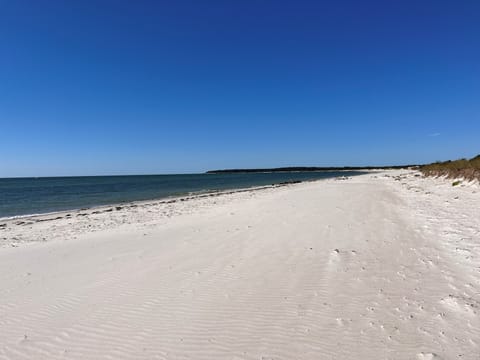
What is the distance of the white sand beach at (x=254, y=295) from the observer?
150 inches

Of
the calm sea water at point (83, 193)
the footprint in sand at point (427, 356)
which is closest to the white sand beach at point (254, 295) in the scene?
the footprint in sand at point (427, 356)

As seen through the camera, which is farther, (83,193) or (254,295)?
(83,193)

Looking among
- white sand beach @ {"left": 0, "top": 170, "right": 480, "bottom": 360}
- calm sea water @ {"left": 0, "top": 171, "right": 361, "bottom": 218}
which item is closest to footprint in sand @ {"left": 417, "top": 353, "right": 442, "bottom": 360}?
white sand beach @ {"left": 0, "top": 170, "right": 480, "bottom": 360}

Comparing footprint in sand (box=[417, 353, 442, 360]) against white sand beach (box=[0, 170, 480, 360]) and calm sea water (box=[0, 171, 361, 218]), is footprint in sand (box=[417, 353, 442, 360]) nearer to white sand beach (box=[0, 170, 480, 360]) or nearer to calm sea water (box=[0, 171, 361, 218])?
white sand beach (box=[0, 170, 480, 360])

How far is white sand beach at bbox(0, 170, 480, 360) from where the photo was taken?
3.80 meters

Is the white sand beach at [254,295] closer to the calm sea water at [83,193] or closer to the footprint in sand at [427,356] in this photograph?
the footprint in sand at [427,356]

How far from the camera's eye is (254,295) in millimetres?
5285

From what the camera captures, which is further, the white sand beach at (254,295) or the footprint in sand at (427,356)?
the white sand beach at (254,295)

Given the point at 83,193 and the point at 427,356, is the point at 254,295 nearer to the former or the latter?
the point at 427,356

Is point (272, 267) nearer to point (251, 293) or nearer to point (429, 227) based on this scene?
point (251, 293)

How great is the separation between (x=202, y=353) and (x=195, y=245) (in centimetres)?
529

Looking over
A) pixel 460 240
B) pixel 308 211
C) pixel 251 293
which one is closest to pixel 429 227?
pixel 460 240

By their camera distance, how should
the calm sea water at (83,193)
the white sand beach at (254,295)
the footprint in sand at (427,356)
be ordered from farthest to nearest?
1. the calm sea water at (83,193)
2. the white sand beach at (254,295)
3. the footprint in sand at (427,356)

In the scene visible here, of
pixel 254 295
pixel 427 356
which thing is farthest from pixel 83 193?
pixel 427 356
